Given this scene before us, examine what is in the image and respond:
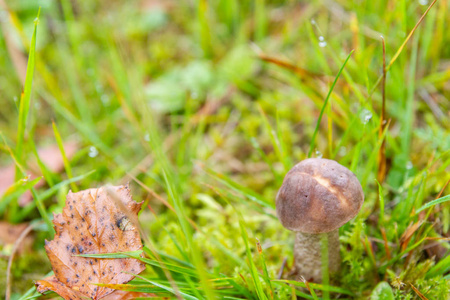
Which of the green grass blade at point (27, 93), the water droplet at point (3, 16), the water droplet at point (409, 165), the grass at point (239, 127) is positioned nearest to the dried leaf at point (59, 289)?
the grass at point (239, 127)

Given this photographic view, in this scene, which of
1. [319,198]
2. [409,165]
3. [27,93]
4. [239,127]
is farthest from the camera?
[239,127]

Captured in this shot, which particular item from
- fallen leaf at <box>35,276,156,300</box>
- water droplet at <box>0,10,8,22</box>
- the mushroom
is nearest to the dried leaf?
fallen leaf at <box>35,276,156,300</box>

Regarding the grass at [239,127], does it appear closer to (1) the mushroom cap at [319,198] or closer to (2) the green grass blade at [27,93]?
(2) the green grass blade at [27,93]

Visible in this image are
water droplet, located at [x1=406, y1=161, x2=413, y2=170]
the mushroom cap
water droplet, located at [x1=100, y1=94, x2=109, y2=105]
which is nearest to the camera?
the mushroom cap

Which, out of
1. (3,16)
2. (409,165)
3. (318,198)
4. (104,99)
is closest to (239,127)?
(104,99)

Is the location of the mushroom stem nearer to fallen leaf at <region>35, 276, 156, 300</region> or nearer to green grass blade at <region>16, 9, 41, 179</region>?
fallen leaf at <region>35, 276, 156, 300</region>

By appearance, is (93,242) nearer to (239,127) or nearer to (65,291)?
(65,291)
